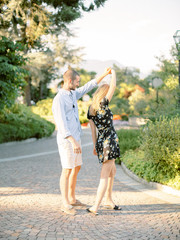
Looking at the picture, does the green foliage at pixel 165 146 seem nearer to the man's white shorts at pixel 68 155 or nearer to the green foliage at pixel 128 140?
the man's white shorts at pixel 68 155

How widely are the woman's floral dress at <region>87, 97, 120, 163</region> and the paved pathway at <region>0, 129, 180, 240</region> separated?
892mm

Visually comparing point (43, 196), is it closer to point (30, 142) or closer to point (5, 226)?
point (5, 226)

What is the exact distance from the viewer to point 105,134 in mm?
4242

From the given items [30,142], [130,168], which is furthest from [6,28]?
[130,168]

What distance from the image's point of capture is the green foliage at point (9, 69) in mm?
10391

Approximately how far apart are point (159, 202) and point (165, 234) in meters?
1.46

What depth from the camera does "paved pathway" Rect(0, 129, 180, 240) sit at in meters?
3.52

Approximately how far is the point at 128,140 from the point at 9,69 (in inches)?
192

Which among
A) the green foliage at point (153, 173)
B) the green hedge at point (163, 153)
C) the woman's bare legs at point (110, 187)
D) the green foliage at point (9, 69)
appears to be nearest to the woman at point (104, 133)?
the woman's bare legs at point (110, 187)

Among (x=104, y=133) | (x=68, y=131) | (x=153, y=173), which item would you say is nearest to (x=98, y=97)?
(x=104, y=133)

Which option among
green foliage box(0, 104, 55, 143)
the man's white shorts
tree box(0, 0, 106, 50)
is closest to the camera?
the man's white shorts

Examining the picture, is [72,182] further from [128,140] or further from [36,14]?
[36,14]

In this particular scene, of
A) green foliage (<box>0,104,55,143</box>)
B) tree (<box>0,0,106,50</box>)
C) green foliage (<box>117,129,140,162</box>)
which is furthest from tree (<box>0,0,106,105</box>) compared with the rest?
green foliage (<box>117,129,140,162</box>)

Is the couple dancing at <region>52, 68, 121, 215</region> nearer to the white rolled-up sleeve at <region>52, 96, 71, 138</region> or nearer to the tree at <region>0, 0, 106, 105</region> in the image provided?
the white rolled-up sleeve at <region>52, 96, 71, 138</region>
